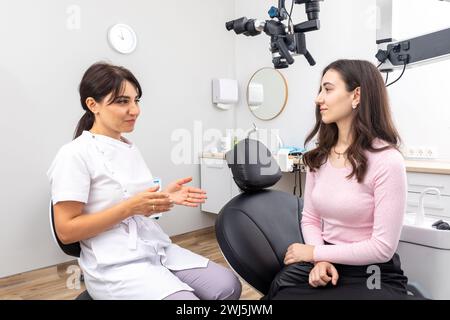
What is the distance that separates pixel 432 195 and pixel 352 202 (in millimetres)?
1184

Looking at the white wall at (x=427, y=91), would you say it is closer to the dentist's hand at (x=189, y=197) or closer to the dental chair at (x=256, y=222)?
the dental chair at (x=256, y=222)

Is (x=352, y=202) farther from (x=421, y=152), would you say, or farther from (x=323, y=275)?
(x=421, y=152)

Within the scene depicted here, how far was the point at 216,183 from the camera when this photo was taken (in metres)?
3.01

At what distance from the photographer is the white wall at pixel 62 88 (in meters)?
2.23

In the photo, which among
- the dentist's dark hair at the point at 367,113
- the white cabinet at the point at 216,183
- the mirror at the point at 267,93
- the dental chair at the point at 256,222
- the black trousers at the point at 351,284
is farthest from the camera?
the mirror at the point at 267,93

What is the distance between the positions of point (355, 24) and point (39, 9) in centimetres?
221

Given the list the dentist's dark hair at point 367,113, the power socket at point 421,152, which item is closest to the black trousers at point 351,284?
the dentist's dark hair at point 367,113

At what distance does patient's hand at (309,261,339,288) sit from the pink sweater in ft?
0.08

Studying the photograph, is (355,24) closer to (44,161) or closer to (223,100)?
(223,100)

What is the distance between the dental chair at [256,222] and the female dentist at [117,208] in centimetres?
8

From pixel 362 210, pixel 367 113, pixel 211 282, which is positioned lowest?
pixel 211 282

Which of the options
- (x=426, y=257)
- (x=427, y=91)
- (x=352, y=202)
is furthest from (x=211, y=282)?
(x=427, y=91)

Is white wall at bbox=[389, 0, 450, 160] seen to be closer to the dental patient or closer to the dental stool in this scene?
the dental patient

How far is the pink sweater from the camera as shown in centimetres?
98
